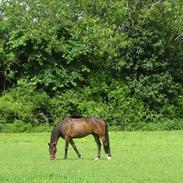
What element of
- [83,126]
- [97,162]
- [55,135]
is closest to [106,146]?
[83,126]

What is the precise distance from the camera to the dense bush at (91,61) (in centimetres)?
3791

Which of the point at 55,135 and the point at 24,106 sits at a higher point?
the point at 55,135

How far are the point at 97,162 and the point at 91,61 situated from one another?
2098cm

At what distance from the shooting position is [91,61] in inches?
1608

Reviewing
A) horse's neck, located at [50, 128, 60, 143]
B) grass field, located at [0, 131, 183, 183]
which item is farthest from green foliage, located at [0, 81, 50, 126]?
horse's neck, located at [50, 128, 60, 143]

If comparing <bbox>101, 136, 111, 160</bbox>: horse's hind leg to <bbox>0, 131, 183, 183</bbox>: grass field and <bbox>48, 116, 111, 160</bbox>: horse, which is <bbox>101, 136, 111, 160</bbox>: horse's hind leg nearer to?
<bbox>48, 116, 111, 160</bbox>: horse

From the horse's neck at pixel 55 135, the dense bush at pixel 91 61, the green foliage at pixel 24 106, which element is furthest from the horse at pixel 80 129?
the dense bush at pixel 91 61

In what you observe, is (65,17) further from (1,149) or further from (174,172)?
(174,172)

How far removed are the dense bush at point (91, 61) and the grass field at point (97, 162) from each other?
6441 mm

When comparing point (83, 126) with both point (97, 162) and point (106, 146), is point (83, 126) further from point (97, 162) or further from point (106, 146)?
point (97, 162)

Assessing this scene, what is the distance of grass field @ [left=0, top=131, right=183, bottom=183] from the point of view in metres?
15.4

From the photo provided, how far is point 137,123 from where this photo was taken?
1533 inches

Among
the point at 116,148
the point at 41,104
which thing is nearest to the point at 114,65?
the point at 41,104

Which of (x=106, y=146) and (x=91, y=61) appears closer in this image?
(x=106, y=146)
